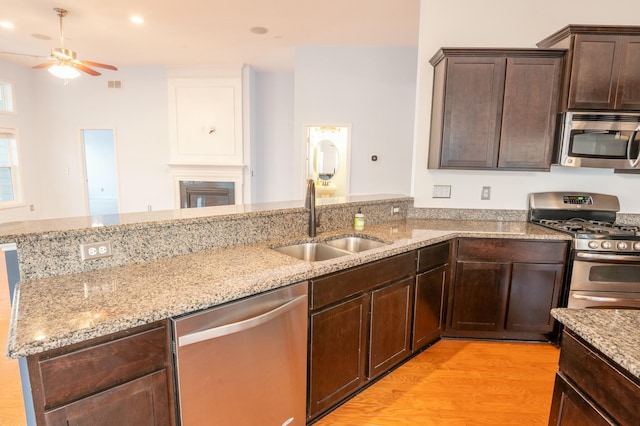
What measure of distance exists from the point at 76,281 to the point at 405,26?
15.1 feet

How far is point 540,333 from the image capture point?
2.81 m

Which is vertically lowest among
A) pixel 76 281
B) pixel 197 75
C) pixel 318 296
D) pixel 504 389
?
pixel 504 389

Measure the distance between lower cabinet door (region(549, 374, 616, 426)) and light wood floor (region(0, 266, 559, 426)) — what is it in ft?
2.94

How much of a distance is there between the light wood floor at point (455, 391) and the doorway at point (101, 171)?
5.23m

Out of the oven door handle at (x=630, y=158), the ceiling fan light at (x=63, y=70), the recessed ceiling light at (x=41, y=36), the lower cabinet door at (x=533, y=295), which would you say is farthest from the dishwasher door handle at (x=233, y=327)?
the recessed ceiling light at (x=41, y=36)

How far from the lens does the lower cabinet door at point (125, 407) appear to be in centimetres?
111

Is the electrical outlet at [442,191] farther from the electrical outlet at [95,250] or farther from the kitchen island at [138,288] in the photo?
the electrical outlet at [95,250]

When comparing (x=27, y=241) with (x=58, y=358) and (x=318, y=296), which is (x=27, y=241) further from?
(x=318, y=296)

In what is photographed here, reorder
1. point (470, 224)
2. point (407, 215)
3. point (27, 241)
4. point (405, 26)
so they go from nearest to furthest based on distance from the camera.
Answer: point (27, 241), point (470, 224), point (407, 215), point (405, 26)

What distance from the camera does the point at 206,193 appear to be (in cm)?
682

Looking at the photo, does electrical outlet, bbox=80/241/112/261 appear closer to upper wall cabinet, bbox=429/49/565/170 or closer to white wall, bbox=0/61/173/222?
upper wall cabinet, bbox=429/49/565/170

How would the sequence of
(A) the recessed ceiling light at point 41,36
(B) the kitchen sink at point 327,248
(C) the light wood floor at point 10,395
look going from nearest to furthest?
(C) the light wood floor at point 10,395 → (B) the kitchen sink at point 327,248 → (A) the recessed ceiling light at point 41,36

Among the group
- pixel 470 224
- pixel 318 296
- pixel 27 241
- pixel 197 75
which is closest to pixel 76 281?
pixel 27 241

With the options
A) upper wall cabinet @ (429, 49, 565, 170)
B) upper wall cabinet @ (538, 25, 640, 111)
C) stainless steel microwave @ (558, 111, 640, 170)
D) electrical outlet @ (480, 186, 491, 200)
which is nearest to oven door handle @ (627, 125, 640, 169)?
stainless steel microwave @ (558, 111, 640, 170)
